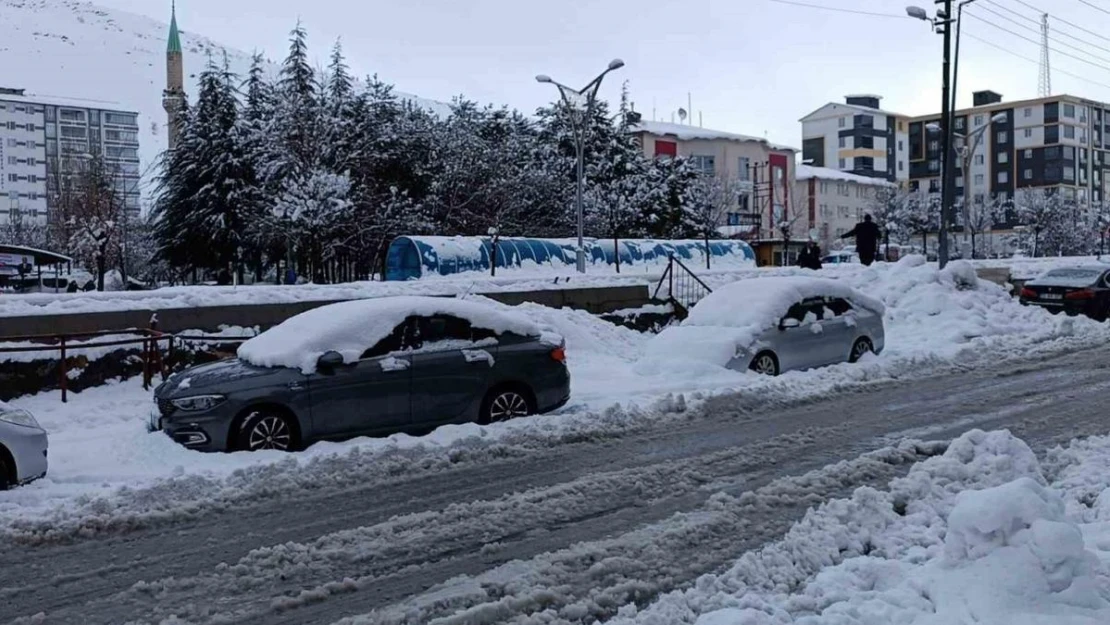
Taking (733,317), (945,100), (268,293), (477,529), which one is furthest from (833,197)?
(477,529)

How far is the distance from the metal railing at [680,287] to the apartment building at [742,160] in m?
65.4

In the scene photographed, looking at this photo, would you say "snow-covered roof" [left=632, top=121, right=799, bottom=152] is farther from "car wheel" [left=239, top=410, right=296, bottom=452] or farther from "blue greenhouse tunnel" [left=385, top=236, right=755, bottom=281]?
"car wheel" [left=239, top=410, right=296, bottom=452]

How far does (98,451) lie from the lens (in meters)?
10.3

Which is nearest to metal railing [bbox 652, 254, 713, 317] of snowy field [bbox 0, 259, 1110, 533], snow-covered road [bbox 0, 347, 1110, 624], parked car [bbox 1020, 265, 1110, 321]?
snowy field [bbox 0, 259, 1110, 533]

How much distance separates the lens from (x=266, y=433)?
9.95 metres

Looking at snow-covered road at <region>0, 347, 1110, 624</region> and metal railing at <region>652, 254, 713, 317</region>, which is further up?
metal railing at <region>652, 254, 713, 317</region>

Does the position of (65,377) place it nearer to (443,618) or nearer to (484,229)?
(443,618)

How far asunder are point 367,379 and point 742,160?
8704 centimetres

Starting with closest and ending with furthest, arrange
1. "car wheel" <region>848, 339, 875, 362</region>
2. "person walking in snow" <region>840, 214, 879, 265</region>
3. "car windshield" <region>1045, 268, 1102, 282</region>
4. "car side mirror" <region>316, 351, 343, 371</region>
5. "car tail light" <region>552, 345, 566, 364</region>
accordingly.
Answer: "car side mirror" <region>316, 351, 343, 371</region>, "car tail light" <region>552, 345, 566, 364</region>, "car wheel" <region>848, 339, 875, 362</region>, "car windshield" <region>1045, 268, 1102, 282</region>, "person walking in snow" <region>840, 214, 879, 265</region>

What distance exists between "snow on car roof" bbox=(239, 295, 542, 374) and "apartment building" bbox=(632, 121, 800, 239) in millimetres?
77633

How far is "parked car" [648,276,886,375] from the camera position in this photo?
1506 centimetres

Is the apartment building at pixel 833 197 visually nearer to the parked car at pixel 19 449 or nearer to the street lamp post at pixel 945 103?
the street lamp post at pixel 945 103

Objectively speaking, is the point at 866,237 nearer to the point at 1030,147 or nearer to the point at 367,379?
the point at 367,379

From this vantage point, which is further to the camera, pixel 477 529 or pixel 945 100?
pixel 945 100
